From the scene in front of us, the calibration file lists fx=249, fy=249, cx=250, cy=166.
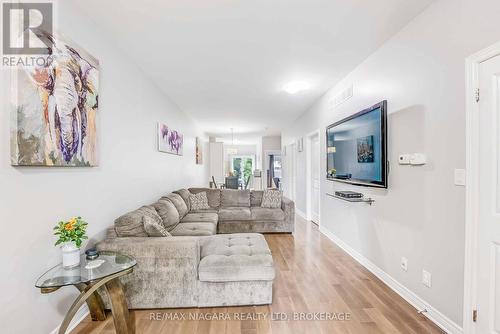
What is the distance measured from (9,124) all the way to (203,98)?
355 centimetres

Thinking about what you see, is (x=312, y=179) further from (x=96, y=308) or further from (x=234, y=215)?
(x=96, y=308)

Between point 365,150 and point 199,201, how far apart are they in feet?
10.7

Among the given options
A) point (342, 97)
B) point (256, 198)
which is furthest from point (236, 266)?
point (256, 198)

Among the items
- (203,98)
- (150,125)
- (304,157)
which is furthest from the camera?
(304,157)

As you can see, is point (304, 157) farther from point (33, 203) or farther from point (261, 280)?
point (33, 203)

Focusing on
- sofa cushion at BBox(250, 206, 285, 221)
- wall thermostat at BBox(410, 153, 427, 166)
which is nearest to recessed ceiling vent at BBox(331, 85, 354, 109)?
wall thermostat at BBox(410, 153, 427, 166)

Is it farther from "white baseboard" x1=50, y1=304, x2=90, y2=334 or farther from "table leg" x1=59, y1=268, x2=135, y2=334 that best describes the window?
"table leg" x1=59, y1=268, x2=135, y2=334

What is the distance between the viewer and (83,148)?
204cm

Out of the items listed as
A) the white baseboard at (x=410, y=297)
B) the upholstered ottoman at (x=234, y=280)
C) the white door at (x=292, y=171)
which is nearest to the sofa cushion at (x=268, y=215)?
the white baseboard at (x=410, y=297)

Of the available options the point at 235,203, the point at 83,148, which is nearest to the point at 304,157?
the point at 235,203

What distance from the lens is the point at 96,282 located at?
1.55 meters

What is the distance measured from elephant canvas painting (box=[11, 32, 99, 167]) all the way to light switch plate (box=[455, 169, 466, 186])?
2876mm

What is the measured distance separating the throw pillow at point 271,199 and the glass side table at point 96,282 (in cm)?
327

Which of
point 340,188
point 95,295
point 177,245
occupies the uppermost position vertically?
point 340,188
